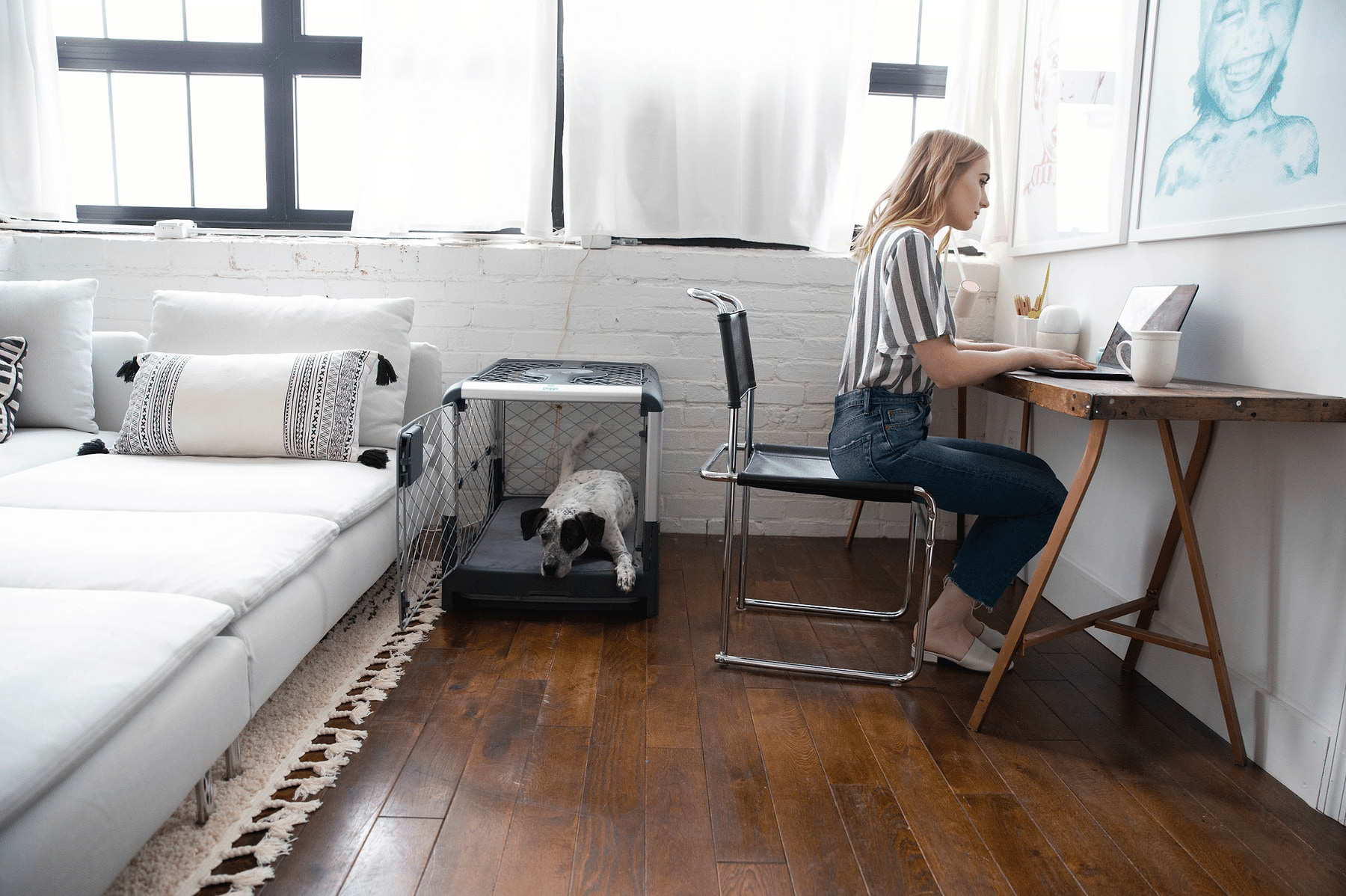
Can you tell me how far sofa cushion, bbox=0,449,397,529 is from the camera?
173cm

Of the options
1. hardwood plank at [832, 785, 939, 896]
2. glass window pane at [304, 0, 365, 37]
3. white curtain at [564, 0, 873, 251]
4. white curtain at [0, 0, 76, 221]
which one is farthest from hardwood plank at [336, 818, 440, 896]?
glass window pane at [304, 0, 365, 37]

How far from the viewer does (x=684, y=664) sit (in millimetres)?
1924

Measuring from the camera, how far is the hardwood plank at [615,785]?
4.01 feet

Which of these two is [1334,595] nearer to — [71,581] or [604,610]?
[604,610]

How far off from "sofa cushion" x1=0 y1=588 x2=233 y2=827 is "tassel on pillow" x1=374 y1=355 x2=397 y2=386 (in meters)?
1.06

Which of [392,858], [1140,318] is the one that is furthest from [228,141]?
[1140,318]

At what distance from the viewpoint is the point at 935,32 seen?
2814 mm

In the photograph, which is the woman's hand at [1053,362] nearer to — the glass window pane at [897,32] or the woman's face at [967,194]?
the woman's face at [967,194]

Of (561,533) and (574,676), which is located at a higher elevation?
(561,533)

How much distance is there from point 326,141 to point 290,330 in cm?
92

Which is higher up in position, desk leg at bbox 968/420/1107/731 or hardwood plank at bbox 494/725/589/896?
desk leg at bbox 968/420/1107/731

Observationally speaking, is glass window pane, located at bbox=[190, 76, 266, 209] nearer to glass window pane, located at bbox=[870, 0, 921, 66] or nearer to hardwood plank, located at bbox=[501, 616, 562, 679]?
hardwood plank, located at bbox=[501, 616, 562, 679]

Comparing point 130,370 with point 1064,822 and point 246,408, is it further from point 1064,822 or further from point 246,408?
point 1064,822

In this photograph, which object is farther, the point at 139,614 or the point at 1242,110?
the point at 1242,110
